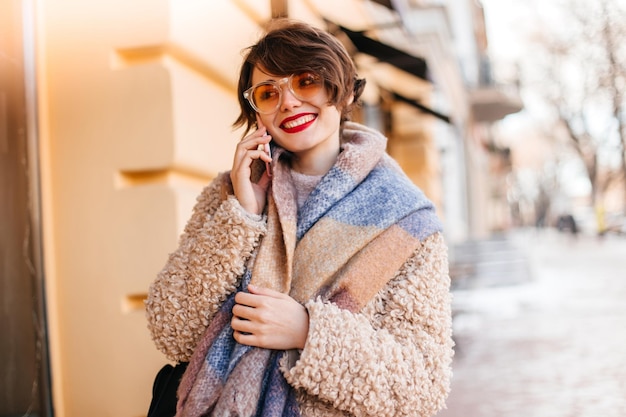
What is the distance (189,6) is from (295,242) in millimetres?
2040

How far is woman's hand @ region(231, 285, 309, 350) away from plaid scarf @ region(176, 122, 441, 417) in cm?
3

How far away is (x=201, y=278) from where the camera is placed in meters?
1.54

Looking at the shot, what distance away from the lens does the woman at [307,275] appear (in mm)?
1390

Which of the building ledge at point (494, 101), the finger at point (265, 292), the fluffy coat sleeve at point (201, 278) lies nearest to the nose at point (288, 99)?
the fluffy coat sleeve at point (201, 278)

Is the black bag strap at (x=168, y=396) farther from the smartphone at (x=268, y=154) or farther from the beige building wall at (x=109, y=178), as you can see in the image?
the beige building wall at (x=109, y=178)

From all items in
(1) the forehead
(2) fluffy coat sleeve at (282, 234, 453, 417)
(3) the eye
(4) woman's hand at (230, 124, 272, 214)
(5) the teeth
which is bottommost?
(2) fluffy coat sleeve at (282, 234, 453, 417)

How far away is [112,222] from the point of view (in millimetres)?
2984

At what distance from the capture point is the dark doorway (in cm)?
276

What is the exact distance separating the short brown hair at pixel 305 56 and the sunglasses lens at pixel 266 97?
0.15 feet

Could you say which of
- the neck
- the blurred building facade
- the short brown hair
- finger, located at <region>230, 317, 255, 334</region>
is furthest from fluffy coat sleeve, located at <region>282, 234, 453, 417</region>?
the blurred building facade

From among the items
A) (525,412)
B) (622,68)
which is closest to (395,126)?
(622,68)

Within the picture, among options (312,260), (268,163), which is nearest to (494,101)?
(268,163)

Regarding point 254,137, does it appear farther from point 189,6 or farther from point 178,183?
point 189,6

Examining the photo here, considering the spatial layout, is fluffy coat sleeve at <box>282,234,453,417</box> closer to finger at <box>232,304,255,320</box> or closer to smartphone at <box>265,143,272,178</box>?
finger at <box>232,304,255,320</box>
